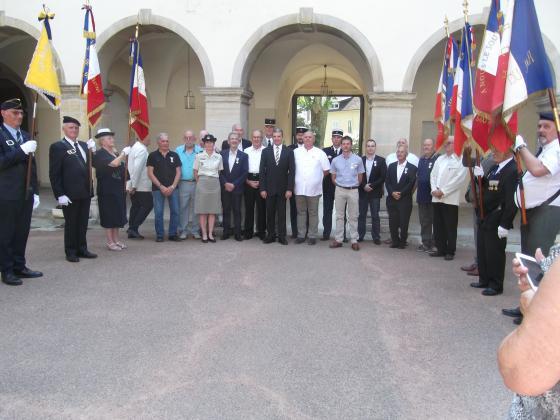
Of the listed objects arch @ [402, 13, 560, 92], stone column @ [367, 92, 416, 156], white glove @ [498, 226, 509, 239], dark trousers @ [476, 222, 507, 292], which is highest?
arch @ [402, 13, 560, 92]

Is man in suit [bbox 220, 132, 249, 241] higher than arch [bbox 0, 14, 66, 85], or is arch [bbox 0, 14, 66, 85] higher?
arch [bbox 0, 14, 66, 85]

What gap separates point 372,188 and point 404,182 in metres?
0.51

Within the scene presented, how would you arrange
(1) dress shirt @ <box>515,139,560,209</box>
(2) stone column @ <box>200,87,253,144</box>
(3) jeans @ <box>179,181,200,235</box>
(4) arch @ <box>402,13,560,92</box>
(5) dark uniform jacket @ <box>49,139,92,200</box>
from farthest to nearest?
(2) stone column @ <box>200,87,253,144</box> → (4) arch @ <box>402,13,560,92</box> → (3) jeans @ <box>179,181,200,235</box> → (5) dark uniform jacket @ <box>49,139,92,200</box> → (1) dress shirt @ <box>515,139,560,209</box>

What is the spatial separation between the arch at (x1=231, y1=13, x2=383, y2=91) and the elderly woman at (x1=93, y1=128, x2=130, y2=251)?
10.6 feet

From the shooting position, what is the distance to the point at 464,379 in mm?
Result: 3412

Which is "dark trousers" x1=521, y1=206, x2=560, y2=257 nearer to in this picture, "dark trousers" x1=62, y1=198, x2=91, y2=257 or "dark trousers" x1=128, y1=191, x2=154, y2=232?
"dark trousers" x1=62, y1=198, x2=91, y2=257

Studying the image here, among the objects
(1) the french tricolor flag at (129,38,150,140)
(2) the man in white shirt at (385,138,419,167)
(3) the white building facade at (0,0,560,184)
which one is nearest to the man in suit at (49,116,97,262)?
(1) the french tricolor flag at (129,38,150,140)

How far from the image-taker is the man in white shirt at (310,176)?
25.8 feet

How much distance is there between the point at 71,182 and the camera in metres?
6.44

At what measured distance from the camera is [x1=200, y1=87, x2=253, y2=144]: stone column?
31.2ft

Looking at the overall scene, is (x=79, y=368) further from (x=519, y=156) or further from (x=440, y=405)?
(x=519, y=156)

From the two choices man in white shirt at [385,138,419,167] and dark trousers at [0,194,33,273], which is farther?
man in white shirt at [385,138,419,167]

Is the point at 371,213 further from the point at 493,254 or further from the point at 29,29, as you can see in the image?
the point at 29,29

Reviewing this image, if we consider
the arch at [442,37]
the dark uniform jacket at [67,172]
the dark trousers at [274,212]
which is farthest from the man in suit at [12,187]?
the arch at [442,37]
